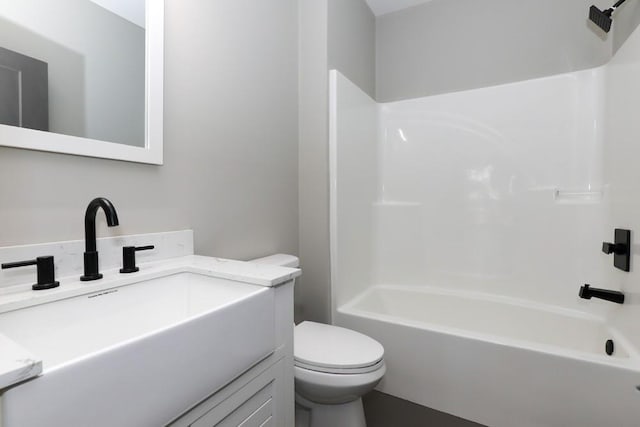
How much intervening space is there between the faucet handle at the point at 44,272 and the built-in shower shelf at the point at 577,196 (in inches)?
93.6

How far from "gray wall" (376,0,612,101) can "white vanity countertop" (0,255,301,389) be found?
196 cm

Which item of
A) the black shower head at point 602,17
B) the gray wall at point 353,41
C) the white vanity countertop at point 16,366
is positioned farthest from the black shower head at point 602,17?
the white vanity countertop at point 16,366

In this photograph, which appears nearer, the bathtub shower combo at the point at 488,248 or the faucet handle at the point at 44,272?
the faucet handle at the point at 44,272

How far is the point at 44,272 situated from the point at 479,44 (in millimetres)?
2575

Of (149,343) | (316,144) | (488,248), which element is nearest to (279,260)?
(316,144)

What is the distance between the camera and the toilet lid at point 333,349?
122 cm

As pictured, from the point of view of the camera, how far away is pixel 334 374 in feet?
3.91

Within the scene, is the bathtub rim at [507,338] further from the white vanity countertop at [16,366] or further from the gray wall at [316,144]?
the white vanity countertop at [16,366]

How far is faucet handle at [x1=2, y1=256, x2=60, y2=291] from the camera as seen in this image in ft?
2.49

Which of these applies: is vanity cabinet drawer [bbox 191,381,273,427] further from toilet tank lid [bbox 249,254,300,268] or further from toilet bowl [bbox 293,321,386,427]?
toilet tank lid [bbox 249,254,300,268]

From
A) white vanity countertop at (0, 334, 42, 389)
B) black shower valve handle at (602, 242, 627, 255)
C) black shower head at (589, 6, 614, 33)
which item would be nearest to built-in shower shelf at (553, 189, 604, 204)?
black shower valve handle at (602, 242, 627, 255)

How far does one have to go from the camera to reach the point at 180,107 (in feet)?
3.88

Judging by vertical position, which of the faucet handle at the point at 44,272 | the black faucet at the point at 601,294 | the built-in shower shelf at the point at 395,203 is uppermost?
the built-in shower shelf at the point at 395,203

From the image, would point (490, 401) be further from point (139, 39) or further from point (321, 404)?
point (139, 39)
